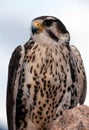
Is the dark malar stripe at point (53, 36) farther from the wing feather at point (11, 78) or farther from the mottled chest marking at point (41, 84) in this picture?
the wing feather at point (11, 78)

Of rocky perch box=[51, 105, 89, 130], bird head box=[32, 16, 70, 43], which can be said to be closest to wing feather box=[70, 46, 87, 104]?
bird head box=[32, 16, 70, 43]

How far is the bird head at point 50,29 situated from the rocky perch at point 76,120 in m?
2.86

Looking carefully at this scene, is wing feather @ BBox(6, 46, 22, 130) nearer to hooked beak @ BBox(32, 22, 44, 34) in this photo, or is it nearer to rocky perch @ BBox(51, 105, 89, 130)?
hooked beak @ BBox(32, 22, 44, 34)

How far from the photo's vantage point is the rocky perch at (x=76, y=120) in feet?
16.2

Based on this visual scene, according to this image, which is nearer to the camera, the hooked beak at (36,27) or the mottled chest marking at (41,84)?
the mottled chest marking at (41,84)

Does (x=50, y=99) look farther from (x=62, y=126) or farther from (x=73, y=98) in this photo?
(x=62, y=126)

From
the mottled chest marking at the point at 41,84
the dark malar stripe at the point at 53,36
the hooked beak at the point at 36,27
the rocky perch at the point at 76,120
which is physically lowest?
the mottled chest marking at the point at 41,84

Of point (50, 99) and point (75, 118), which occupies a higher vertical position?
point (75, 118)

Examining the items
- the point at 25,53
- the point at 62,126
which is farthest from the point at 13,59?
the point at 62,126

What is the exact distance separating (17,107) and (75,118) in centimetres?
293

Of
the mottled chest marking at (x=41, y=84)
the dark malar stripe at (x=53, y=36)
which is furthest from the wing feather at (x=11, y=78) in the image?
the dark malar stripe at (x=53, y=36)

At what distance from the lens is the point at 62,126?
5.12 metres

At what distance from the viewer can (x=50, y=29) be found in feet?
26.6

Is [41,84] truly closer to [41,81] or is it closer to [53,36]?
[41,81]
